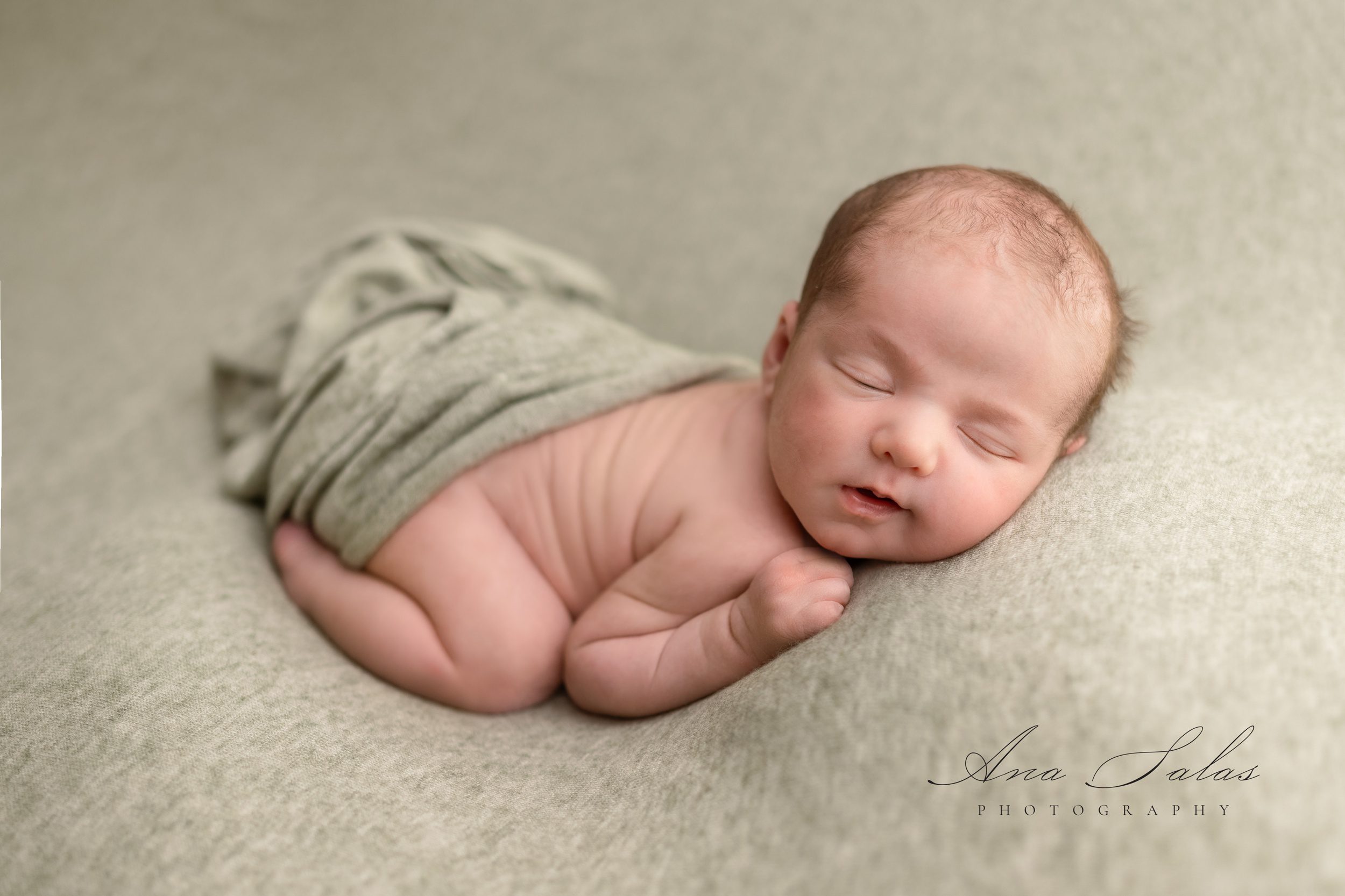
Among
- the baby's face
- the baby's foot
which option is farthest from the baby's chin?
the baby's foot

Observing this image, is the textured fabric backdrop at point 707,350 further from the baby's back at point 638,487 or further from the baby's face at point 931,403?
the baby's back at point 638,487

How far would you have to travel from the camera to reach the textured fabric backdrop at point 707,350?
787 millimetres

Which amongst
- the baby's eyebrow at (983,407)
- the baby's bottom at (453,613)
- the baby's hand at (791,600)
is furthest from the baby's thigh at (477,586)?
the baby's eyebrow at (983,407)

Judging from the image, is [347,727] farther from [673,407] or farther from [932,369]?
[932,369]

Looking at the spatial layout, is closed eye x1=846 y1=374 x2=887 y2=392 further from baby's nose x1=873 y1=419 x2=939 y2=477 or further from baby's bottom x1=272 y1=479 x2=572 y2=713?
baby's bottom x1=272 y1=479 x2=572 y2=713

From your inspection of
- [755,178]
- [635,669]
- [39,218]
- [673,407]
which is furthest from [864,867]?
[39,218]

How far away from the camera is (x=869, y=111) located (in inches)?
69.3

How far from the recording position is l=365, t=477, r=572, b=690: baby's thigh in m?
Answer: 1.25

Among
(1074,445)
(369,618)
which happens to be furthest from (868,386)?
(369,618)

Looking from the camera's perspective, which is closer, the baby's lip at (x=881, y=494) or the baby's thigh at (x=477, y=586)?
the baby's lip at (x=881, y=494)

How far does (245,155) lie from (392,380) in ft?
3.59

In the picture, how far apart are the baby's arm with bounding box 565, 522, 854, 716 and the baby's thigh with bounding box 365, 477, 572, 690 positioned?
5cm

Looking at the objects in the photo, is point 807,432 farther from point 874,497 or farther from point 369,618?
point 369,618

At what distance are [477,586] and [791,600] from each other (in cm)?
44
